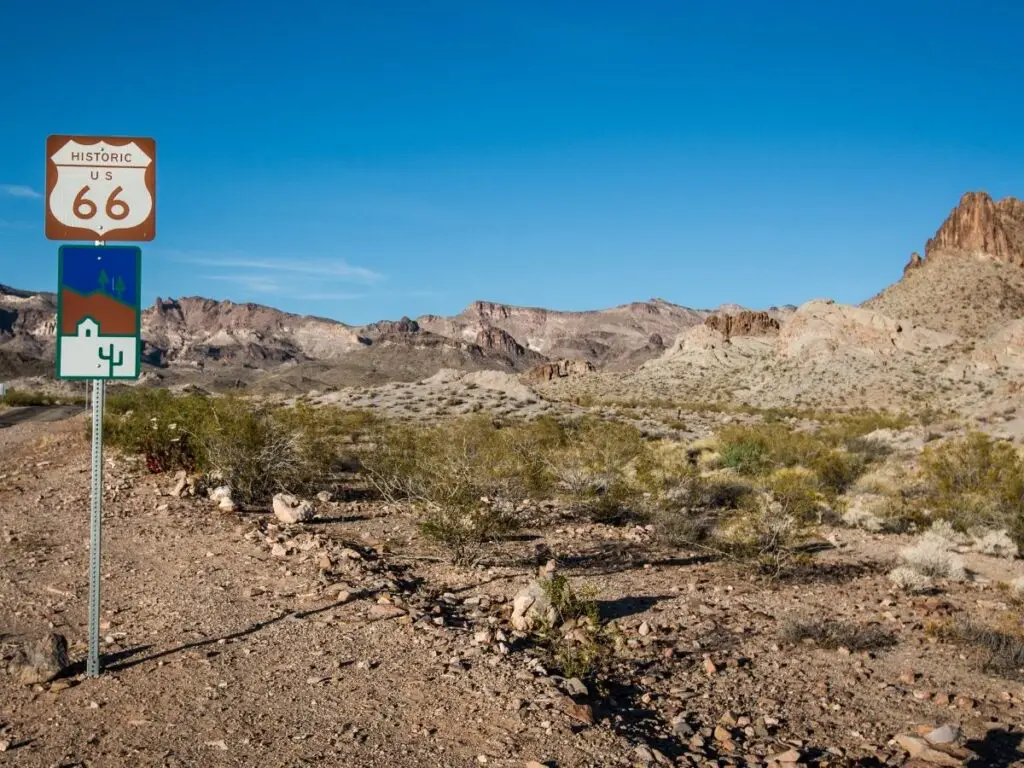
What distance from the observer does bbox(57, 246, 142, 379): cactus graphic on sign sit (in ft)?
17.6

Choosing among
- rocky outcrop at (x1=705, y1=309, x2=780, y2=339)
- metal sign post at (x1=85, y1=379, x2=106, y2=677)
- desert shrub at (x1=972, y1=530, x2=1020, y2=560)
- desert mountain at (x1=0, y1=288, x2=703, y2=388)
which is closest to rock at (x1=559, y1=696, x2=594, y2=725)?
metal sign post at (x1=85, y1=379, x2=106, y2=677)

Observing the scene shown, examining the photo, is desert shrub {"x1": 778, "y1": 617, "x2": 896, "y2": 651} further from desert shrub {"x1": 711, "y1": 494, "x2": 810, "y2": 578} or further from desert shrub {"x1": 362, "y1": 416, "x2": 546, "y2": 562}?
desert shrub {"x1": 362, "y1": 416, "x2": 546, "y2": 562}

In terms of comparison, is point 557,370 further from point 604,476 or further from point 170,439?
point 170,439

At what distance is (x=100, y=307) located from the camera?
5.44m

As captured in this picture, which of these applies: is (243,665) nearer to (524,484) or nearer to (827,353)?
(524,484)

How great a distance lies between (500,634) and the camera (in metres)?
6.75

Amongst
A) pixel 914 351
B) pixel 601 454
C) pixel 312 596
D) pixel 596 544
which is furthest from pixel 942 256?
pixel 312 596

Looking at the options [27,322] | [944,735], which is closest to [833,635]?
[944,735]

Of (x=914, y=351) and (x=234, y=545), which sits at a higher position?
(x=914, y=351)

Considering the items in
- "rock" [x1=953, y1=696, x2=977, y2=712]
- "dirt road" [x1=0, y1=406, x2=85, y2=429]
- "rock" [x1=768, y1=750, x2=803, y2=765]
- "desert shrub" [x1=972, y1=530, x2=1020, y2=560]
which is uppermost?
"dirt road" [x1=0, y1=406, x2=85, y2=429]

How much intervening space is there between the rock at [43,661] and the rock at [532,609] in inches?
141

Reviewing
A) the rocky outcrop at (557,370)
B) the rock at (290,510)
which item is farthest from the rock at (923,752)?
the rocky outcrop at (557,370)

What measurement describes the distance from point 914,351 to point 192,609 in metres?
62.6

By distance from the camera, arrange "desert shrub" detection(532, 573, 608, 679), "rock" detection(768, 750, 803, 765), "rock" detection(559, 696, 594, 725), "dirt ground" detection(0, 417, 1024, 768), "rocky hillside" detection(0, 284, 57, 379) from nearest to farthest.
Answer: "dirt ground" detection(0, 417, 1024, 768), "rock" detection(768, 750, 803, 765), "rock" detection(559, 696, 594, 725), "desert shrub" detection(532, 573, 608, 679), "rocky hillside" detection(0, 284, 57, 379)
